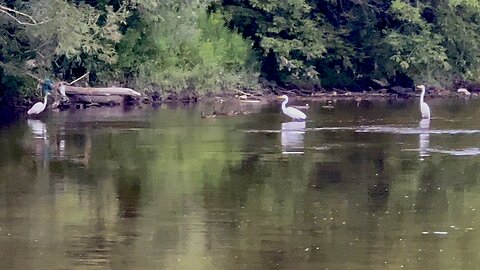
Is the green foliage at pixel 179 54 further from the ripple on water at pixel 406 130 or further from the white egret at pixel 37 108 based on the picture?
the ripple on water at pixel 406 130

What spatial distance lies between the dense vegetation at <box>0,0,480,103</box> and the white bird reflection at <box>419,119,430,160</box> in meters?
8.67

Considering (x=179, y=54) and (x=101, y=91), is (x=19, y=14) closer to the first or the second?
(x=101, y=91)

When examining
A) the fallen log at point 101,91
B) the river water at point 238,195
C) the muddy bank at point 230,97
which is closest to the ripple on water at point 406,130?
the river water at point 238,195

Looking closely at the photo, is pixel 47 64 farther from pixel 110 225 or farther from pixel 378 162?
pixel 110 225

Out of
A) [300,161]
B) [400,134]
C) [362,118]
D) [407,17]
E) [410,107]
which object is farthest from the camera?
[407,17]

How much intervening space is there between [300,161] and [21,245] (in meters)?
8.16

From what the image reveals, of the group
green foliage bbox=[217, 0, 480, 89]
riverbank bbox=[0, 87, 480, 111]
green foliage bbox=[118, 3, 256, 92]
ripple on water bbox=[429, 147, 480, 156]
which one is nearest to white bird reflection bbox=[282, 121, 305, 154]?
ripple on water bbox=[429, 147, 480, 156]

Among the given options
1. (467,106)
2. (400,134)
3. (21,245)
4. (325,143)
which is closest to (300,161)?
(325,143)

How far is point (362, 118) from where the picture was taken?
1156 inches

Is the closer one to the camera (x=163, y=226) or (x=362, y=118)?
(x=163, y=226)

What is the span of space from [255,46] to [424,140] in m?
16.4

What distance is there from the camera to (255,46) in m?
39.6

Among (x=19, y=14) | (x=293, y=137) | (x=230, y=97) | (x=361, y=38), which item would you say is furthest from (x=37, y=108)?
(x=361, y=38)

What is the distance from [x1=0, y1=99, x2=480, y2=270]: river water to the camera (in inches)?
483
